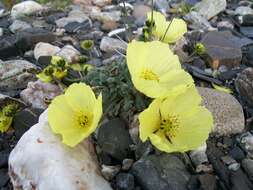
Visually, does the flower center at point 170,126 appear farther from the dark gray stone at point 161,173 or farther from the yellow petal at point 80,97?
the yellow petal at point 80,97

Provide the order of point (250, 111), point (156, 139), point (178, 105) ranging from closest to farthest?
point (156, 139) < point (178, 105) < point (250, 111)

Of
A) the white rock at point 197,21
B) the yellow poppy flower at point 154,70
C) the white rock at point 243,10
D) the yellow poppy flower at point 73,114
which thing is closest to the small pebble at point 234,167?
the yellow poppy flower at point 154,70

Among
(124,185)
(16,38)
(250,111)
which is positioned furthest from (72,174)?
(16,38)

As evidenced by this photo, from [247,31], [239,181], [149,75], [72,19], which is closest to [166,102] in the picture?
[149,75]

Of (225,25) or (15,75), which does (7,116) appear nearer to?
(15,75)

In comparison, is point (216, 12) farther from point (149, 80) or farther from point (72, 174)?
point (72, 174)

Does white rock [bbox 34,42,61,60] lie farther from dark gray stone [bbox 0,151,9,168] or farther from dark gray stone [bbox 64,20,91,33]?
dark gray stone [bbox 0,151,9,168]
